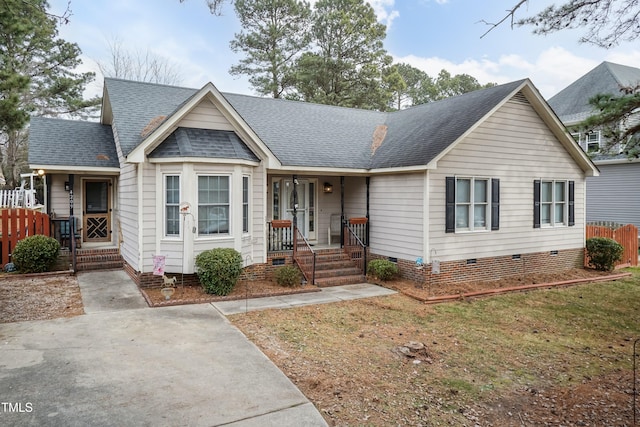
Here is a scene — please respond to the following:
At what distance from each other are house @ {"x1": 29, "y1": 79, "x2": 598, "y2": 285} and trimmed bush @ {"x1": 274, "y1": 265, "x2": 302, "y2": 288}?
74cm

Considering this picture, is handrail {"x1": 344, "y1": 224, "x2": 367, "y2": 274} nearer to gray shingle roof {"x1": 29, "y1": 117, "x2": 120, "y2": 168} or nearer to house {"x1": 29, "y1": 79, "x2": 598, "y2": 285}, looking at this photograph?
house {"x1": 29, "y1": 79, "x2": 598, "y2": 285}

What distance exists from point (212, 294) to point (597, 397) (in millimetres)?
7359

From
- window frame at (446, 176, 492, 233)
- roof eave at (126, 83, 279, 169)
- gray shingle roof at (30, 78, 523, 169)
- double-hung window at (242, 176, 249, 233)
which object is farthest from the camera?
window frame at (446, 176, 492, 233)

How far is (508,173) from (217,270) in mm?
8855

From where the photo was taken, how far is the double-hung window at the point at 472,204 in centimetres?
1116

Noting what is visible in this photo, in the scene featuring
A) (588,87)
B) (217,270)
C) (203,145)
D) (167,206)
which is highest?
(588,87)

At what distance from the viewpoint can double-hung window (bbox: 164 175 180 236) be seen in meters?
9.67

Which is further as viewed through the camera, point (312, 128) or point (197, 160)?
Result: point (312, 128)

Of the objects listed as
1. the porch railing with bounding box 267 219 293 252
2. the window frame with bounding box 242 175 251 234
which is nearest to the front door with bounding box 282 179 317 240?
the porch railing with bounding box 267 219 293 252

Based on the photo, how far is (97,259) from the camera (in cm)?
1214

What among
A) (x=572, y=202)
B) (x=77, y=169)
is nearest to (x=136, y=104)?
(x=77, y=169)

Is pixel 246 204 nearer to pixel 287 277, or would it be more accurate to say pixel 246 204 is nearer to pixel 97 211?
pixel 287 277

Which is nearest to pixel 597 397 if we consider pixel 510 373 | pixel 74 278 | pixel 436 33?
pixel 510 373

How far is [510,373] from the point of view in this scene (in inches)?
226
